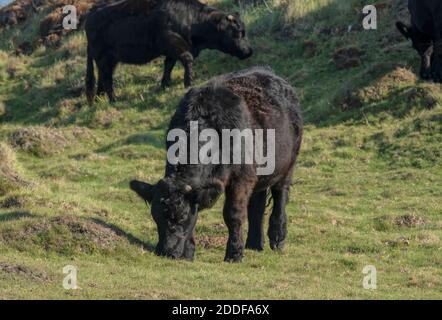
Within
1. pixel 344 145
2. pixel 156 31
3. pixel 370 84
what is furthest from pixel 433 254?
pixel 156 31

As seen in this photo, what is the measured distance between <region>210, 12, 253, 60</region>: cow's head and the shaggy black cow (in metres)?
5.59

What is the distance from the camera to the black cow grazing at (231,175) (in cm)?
1298

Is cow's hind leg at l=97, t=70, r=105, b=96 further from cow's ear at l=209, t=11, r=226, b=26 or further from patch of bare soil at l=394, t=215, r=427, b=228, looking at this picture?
patch of bare soil at l=394, t=215, r=427, b=228

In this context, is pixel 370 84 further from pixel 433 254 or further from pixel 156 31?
pixel 433 254

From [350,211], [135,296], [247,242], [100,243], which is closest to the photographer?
[135,296]

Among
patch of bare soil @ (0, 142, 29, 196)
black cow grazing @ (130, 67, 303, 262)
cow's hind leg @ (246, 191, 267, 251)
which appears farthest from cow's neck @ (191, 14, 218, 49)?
cow's hind leg @ (246, 191, 267, 251)

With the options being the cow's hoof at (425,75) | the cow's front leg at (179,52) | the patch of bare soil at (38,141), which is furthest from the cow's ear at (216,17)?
the cow's hoof at (425,75)

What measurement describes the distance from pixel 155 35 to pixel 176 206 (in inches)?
677

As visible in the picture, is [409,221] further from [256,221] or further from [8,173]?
[8,173]

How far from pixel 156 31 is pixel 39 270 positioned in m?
18.1

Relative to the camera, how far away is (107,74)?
29.7 metres

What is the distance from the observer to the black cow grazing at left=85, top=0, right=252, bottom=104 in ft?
96.2

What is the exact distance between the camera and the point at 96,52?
98.8 ft

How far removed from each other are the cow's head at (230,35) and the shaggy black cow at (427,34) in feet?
18.3
